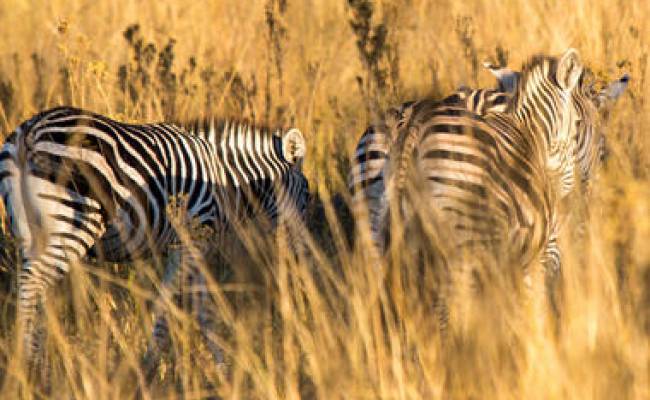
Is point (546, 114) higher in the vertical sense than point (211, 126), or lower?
lower

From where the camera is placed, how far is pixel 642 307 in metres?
3.71

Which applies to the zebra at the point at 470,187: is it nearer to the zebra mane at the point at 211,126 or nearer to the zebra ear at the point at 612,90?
the zebra ear at the point at 612,90

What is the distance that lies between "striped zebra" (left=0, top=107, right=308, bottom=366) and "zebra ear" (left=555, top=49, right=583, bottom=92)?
6.01 feet

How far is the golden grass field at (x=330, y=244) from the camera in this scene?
345 centimetres

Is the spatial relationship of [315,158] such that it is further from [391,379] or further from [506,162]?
[391,379]

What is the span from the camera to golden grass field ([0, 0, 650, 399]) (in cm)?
345

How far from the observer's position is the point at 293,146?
6.44 meters

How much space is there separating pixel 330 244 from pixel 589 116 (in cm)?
163

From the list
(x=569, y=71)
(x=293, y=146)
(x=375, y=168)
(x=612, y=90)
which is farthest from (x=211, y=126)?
(x=612, y=90)

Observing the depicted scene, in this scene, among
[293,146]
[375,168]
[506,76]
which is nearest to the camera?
[375,168]

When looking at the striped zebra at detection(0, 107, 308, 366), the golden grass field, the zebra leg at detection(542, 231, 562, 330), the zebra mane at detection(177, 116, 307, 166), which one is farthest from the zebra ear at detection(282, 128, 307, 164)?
the zebra leg at detection(542, 231, 562, 330)

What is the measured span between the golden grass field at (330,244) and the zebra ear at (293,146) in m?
0.28

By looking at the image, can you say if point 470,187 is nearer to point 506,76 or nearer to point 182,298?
point 182,298

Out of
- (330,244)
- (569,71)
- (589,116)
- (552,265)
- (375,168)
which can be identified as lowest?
(552,265)
